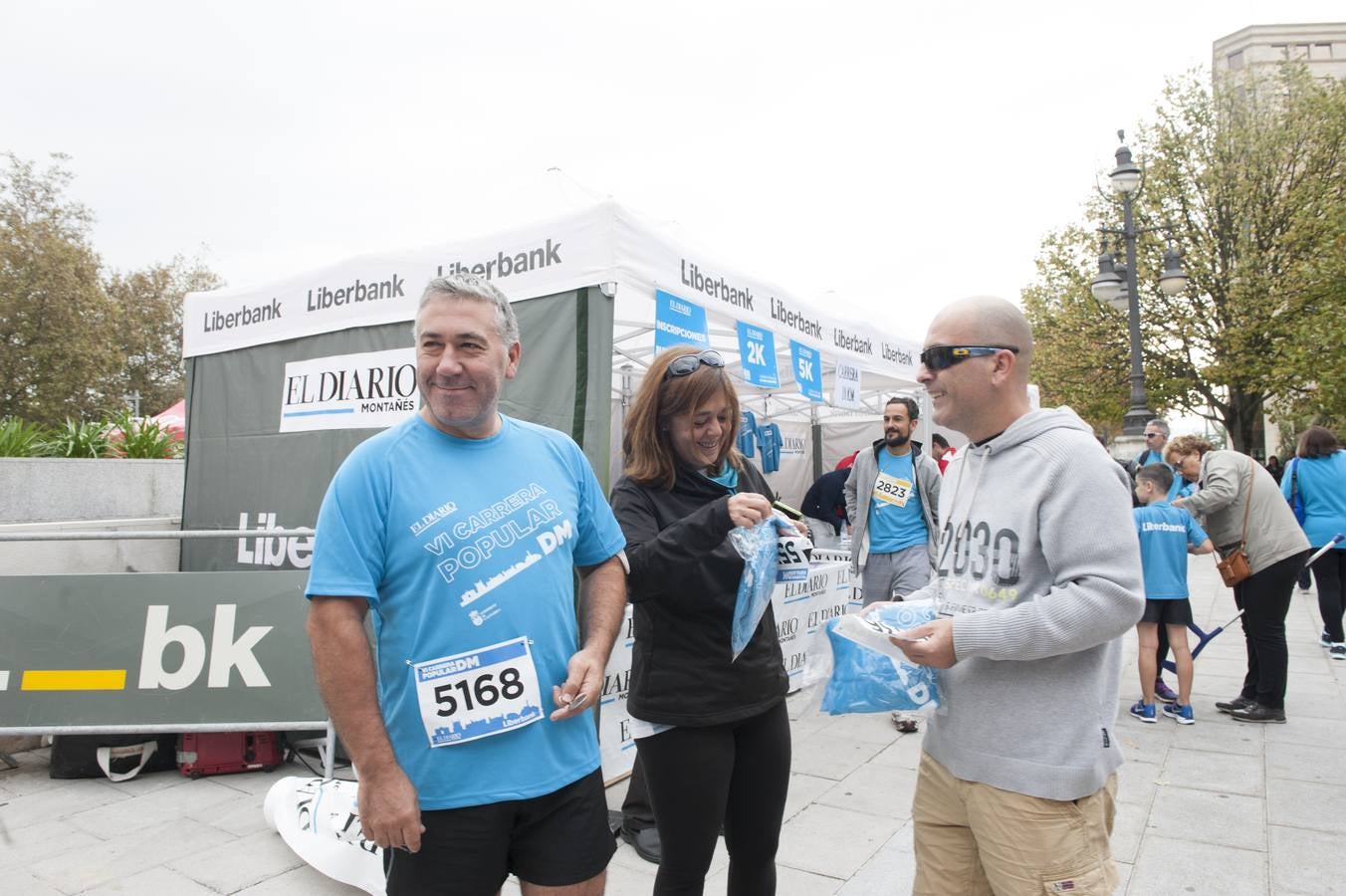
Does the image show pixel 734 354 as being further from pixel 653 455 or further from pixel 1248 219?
pixel 1248 219

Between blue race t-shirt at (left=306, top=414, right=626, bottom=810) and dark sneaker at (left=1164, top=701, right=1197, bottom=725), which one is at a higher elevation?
blue race t-shirt at (left=306, top=414, right=626, bottom=810)

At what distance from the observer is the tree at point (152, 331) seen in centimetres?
2278

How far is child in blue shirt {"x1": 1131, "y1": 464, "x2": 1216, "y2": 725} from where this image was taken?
5.18 metres

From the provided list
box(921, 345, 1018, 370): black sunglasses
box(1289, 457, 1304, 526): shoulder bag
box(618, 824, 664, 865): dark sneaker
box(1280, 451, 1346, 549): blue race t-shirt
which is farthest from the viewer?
box(1289, 457, 1304, 526): shoulder bag

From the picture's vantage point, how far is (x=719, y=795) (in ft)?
6.63

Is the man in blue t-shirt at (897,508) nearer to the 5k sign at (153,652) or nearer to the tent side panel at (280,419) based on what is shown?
the tent side panel at (280,419)

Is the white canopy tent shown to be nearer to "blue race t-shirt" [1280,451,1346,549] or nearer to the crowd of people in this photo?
the crowd of people

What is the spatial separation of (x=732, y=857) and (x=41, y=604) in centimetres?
418

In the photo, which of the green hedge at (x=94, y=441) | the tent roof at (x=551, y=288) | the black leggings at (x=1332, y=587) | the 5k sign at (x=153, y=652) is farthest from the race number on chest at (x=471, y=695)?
the green hedge at (x=94, y=441)

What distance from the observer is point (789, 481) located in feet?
41.2

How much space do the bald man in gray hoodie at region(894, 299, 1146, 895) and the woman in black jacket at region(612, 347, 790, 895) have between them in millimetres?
476

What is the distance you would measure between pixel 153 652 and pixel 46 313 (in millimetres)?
17685

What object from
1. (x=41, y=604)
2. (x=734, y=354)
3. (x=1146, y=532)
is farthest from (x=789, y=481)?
(x=41, y=604)

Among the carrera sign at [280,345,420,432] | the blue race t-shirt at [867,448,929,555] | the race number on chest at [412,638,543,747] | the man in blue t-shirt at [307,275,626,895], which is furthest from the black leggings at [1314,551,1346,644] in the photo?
the race number on chest at [412,638,543,747]
